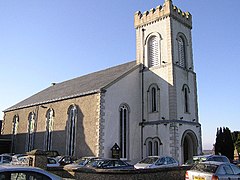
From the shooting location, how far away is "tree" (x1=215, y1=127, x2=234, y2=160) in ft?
125

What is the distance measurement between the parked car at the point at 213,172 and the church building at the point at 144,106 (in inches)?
467

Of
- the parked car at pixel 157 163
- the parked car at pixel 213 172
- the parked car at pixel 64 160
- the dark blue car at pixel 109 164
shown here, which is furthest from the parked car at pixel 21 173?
the parked car at pixel 64 160

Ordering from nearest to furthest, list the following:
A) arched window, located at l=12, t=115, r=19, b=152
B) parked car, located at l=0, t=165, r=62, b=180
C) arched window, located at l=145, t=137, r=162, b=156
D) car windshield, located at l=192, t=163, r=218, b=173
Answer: parked car, located at l=0, t=165, r=62, b=180 → car windshield, located at l=192, t=163, r=218, b=173 → arched window, located at l=145, t=137, r=162, b=156 → arched window, located at l=12, t=115, r=19, b=152

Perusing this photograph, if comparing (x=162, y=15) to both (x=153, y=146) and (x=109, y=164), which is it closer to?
(x=153, y=146)

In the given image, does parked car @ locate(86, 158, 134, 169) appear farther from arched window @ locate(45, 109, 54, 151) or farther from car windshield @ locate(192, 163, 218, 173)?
arched window @ locate(45, 109, 54, 151)

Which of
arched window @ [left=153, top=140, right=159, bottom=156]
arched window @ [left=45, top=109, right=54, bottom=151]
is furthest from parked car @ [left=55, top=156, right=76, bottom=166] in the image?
arched window @ [left=45, top=109, right=54, bottom=151]

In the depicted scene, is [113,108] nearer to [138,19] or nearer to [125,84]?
[125,84]

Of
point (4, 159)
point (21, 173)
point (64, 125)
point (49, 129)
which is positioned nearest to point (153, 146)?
point (64, 125)

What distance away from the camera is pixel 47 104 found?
1234 inches

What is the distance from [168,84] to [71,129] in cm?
1059

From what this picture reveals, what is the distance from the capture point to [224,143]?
39000 mm

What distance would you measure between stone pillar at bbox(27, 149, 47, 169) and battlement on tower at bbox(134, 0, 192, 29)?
63.2ft

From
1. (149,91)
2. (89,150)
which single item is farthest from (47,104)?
(149,91)

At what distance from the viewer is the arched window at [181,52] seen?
27586 millimetres
